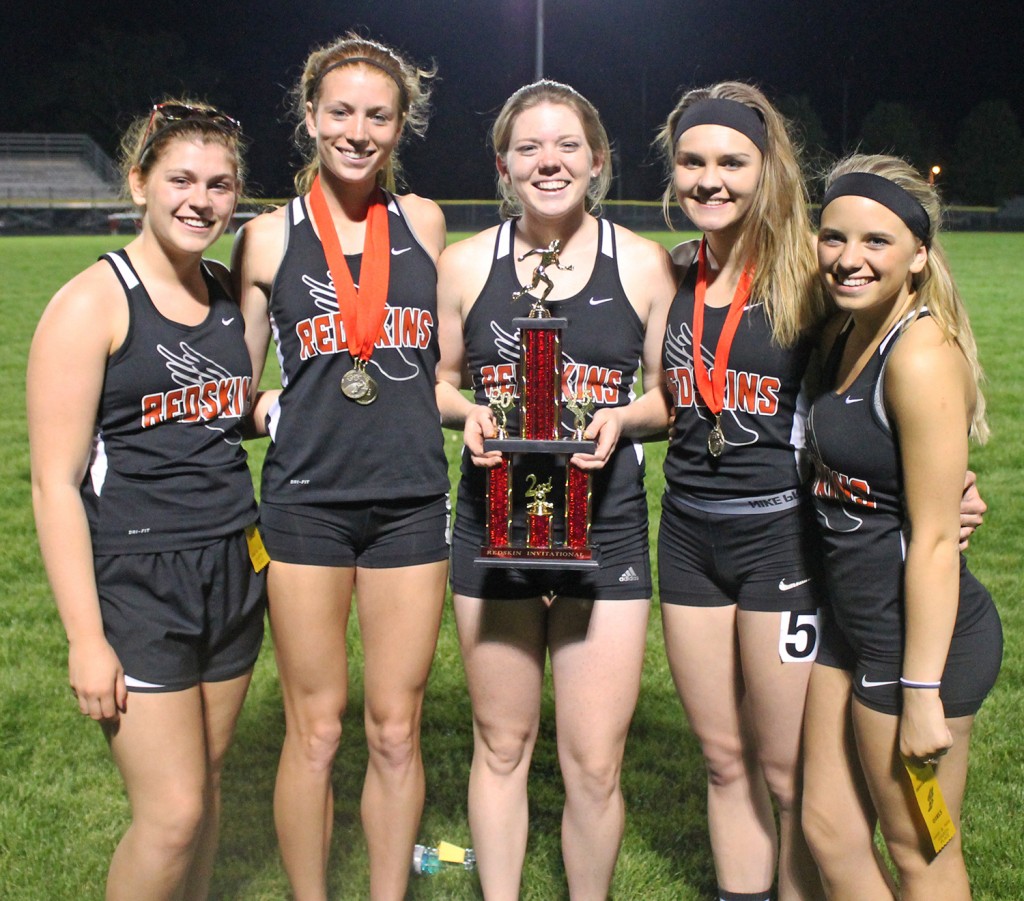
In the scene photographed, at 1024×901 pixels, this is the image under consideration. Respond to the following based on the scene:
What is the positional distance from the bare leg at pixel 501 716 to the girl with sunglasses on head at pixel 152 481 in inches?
26.1

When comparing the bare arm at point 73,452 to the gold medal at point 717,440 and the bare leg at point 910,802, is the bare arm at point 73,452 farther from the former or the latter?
the bare leg at point 910,802

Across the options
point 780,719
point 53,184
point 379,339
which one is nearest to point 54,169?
point 53,184

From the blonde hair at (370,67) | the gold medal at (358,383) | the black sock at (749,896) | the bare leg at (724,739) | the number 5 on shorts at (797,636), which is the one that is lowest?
the black sock at (749,896)

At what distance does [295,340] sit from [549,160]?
2.66 feet

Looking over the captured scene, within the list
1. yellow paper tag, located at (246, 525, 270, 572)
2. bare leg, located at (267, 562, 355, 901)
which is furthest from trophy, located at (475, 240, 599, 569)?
yellow paper tag, located at (246, 525, 270, 572)

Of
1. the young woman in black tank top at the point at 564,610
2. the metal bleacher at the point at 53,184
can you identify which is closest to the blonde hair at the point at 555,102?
the young woman in black tank top at the point at 564,610

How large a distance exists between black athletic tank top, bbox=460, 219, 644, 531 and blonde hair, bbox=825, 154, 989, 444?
0.71 meters

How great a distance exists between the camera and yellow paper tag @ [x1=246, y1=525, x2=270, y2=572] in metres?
2.92

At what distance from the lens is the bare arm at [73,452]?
8.34 ft

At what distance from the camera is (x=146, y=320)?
2662mm

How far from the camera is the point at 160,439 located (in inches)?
106

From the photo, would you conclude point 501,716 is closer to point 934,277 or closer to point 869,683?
point 869,683

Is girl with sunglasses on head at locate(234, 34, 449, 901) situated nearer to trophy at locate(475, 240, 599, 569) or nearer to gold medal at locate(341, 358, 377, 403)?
Answer: gold medal at locate(341, 358, 377, 403)

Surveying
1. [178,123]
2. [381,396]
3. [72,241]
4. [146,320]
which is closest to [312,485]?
[381,396]
